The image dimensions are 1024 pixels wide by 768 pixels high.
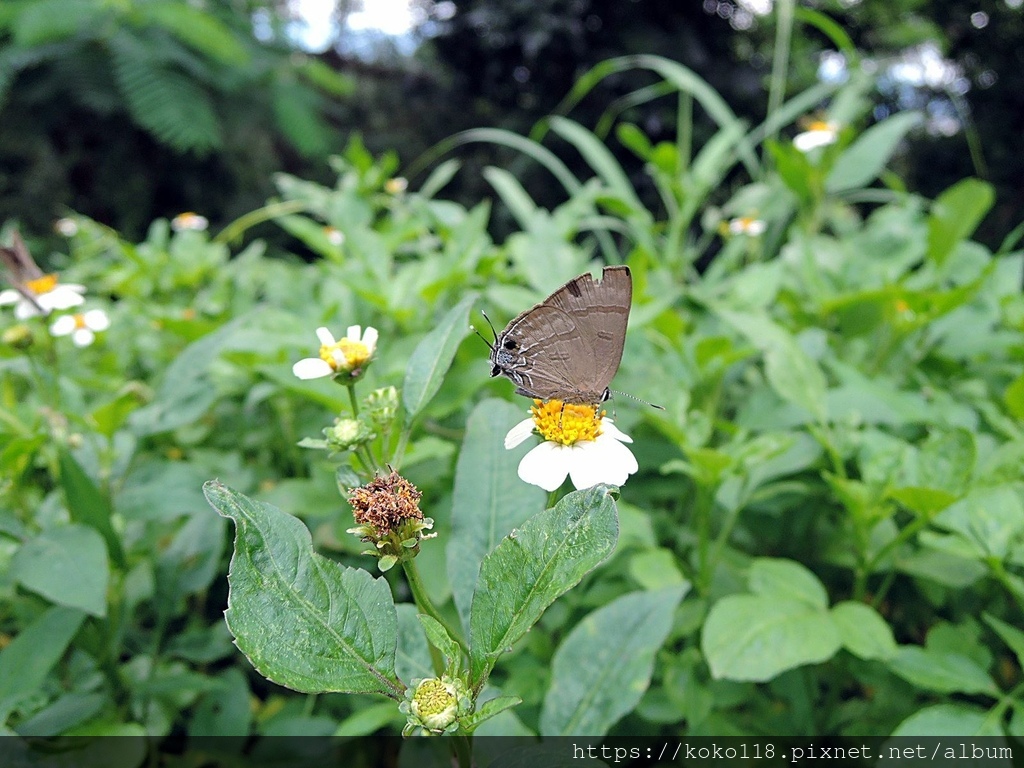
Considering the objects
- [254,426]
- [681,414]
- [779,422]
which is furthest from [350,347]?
[254,426]

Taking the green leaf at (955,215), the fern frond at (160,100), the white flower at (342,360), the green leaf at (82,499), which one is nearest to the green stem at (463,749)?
the white flower at (342,360)

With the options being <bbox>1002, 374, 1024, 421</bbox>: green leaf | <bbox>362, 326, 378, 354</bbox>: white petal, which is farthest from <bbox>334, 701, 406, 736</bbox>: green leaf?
<bbox>1002, 374, 1024, 421</bbox>: green leaf

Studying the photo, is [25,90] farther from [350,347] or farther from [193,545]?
[350,347]

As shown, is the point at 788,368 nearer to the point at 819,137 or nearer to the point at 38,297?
the point at 819,137

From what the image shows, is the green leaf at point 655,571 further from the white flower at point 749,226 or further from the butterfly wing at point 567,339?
the white flower at point 749,226

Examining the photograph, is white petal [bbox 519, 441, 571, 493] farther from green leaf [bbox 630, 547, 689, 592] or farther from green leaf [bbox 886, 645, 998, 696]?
green leaf [bbox 886, 645, 998, 696]
